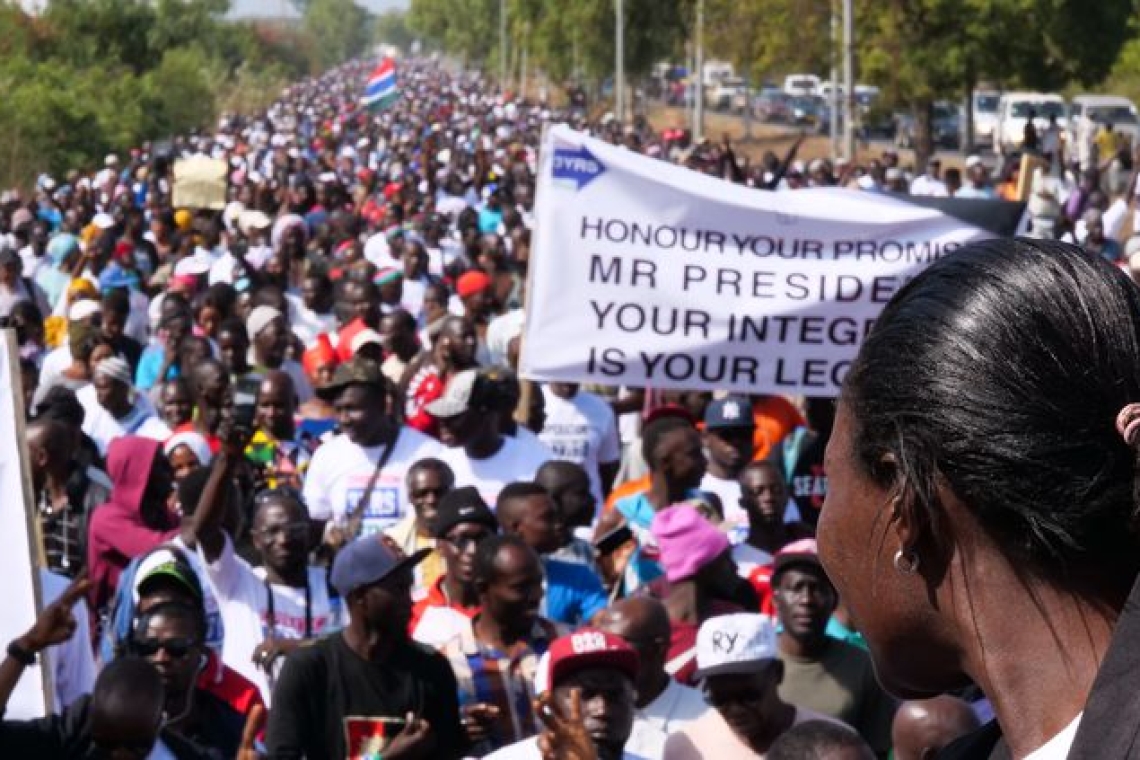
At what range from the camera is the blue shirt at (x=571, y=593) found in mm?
6715

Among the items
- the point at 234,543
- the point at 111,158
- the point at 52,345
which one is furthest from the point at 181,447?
the point at 111,158

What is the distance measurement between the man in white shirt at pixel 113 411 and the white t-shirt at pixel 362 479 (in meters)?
1.42

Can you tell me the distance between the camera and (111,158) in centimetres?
3206

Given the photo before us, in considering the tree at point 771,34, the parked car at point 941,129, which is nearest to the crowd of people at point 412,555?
the tree at point 771,34

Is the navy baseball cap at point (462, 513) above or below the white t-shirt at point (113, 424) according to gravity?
above

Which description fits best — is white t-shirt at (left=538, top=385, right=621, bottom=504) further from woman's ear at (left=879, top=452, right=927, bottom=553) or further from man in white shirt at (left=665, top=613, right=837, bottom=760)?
woman's ear at (left=879, top=452, right=927, bottom=553)

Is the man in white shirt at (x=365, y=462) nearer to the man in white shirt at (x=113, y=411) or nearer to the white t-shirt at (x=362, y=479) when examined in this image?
the white t-shirt at (x=362, y=479)

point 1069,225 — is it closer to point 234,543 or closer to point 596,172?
point 596,172

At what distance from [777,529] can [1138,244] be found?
21.0 ft

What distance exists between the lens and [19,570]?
5070 mm

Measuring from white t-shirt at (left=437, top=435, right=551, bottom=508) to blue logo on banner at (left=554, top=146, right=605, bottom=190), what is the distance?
1014 millimetres

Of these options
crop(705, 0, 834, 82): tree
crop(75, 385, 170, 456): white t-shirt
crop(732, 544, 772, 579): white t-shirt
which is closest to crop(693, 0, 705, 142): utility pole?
crop(705, 0, 834, 82): tree

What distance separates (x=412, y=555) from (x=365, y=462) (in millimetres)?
2420

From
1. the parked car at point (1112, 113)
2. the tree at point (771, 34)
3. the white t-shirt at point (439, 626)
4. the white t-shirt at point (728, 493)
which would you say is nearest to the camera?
the white t-shirt at point (439, 626)
